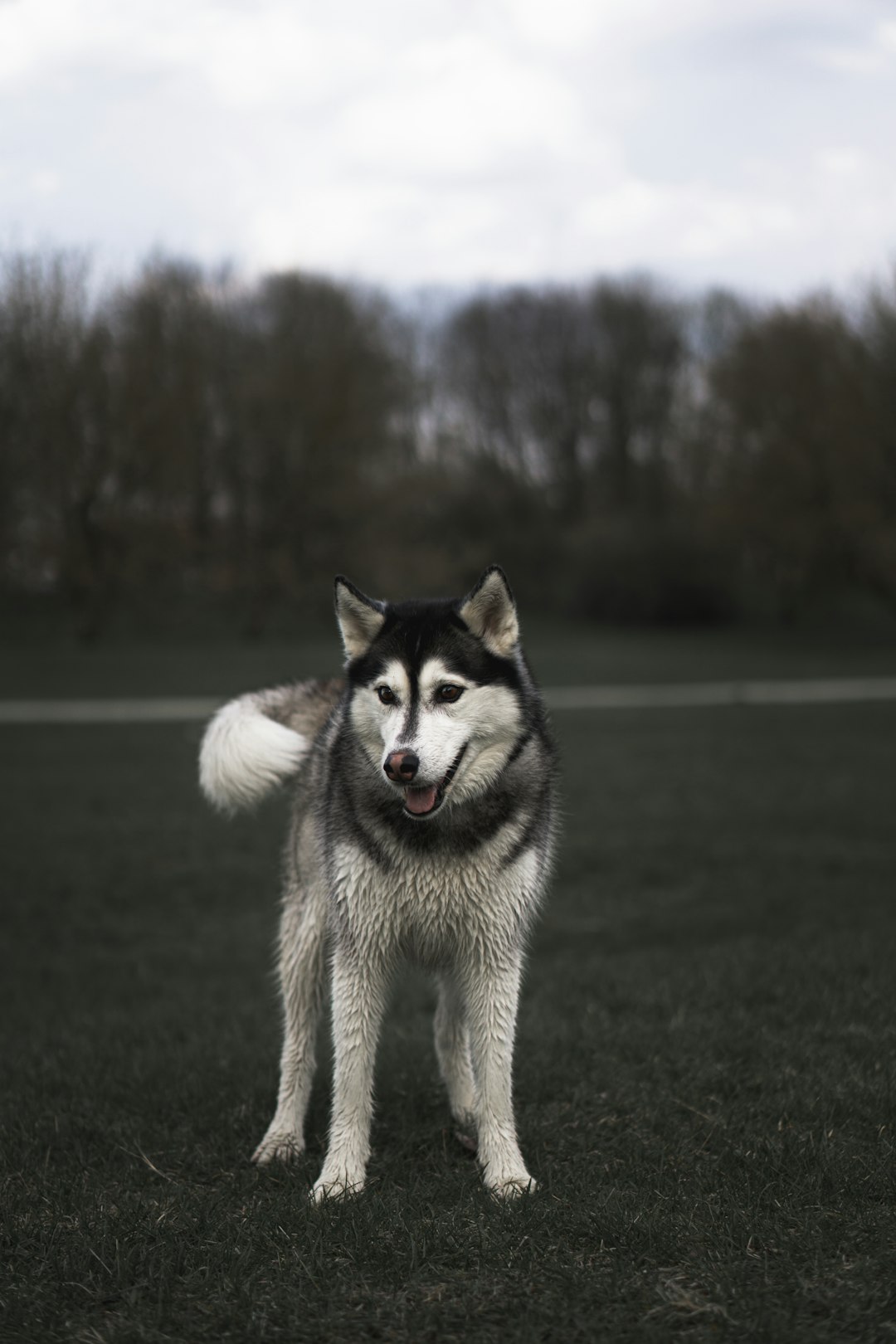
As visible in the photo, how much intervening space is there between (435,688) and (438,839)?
0.61m

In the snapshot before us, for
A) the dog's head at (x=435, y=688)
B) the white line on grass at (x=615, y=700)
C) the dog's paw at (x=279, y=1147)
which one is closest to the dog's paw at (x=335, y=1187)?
the dog's paw at (x=279, y=1147)

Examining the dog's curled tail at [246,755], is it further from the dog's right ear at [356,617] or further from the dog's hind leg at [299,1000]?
the dog's right ear at [356,617]

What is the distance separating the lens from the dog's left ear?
4.79 m

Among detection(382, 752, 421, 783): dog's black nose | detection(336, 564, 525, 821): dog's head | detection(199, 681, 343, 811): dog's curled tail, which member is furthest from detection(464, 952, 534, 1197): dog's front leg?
detection(199, 681, 343, 811): dog's curled tail

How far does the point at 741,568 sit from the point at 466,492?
14.0m

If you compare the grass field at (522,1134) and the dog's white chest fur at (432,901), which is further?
the dog's white chest fur at (432,901)

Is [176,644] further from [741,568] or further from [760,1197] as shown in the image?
[760,1197]

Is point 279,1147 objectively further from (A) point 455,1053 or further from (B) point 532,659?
(B) point 532,659

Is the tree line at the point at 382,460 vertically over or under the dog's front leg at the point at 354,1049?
over

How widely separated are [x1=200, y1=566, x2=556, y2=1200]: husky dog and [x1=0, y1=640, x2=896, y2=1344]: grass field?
0.93 ft

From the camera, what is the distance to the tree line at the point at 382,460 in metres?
42.7

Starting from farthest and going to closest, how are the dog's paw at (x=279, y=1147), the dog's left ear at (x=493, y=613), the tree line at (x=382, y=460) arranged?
the tree line at (x=382, y=460)
the dog's paw at (x=279, y=1147)
the dog's left ear at (x=493, y=613)

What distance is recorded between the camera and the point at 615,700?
3069 centimetres

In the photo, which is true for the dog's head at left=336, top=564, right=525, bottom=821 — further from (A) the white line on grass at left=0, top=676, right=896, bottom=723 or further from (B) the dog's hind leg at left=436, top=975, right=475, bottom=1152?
(A) the white line on grass at left=0, top=676, right=896, bottom=723
